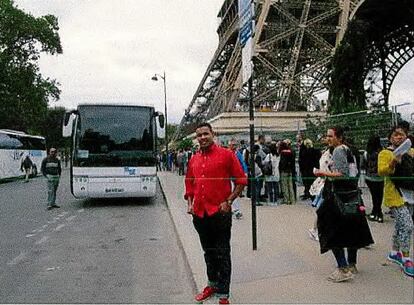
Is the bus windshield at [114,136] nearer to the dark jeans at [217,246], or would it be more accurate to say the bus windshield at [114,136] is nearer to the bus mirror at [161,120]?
the bus mirror at [161,120]

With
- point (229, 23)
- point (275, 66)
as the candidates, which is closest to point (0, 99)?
point (229, 23)

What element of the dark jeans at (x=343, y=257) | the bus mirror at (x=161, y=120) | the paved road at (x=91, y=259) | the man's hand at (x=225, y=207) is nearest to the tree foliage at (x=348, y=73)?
the bus mirror at (x=161, y=120)

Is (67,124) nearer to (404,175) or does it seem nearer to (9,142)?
(404,175)

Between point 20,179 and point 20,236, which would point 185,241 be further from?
point 20,179

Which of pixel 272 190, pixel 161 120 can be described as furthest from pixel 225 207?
pixel 161 120

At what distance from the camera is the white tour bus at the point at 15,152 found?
3049 centimetres

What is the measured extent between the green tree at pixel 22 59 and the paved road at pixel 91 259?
32638 millimetres

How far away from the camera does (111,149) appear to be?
15250 mm

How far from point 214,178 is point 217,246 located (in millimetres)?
679

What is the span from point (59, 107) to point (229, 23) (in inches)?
1866

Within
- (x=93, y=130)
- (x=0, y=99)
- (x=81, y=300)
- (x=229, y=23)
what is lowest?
(x=81, y=300)

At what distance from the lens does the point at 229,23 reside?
46.7 m

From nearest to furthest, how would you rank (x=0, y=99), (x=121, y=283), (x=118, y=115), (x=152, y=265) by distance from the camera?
1. (x=121, y=283)
2. (x=152, y=265)
3. (x=118, y=115)
4. (x=0, y=99)

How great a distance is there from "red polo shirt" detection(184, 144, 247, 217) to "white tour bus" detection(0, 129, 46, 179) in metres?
27.0
